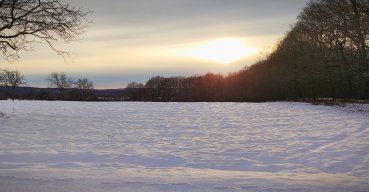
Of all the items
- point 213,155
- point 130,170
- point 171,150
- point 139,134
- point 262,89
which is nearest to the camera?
point 130,170

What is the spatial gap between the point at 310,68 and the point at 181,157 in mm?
38159

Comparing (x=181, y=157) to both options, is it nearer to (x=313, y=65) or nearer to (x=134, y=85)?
(x=313, y=65)

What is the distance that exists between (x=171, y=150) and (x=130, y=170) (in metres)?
4.06

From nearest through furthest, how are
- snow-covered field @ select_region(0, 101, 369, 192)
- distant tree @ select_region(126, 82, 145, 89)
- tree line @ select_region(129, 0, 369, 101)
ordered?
snow-covered field @ select_region(0, 101, 369, 192), tree line @ select_region(129, 0, 369, 101), distant tree @ select_region(126, 82, 145, 89)

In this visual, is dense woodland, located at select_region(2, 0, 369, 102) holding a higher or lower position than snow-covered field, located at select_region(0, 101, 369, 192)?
higher

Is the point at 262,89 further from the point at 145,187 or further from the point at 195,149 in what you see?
the point at 145,187

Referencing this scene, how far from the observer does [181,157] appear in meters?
12.8

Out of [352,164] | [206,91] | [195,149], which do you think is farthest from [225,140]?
[206,91]

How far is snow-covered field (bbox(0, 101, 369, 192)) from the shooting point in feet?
26.9

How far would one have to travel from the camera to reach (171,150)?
46.4ft

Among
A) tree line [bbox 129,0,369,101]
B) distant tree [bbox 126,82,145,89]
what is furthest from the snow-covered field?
distant tree [bbox 126,82,145,89]

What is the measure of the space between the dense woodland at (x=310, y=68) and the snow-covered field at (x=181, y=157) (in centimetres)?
1243

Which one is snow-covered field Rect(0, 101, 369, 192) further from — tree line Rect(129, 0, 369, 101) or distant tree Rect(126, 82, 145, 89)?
distant tree Rect(126, 82, 145, 89)

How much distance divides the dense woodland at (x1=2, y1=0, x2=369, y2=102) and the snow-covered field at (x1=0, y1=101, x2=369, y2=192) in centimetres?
1243
